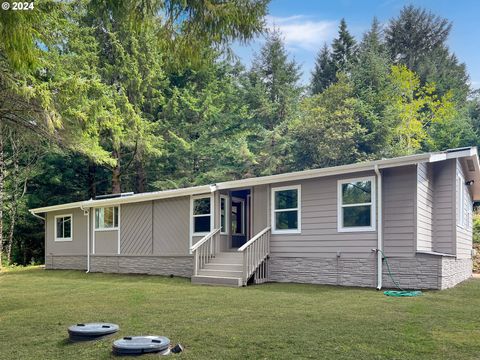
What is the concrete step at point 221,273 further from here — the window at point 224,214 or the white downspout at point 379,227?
the white downspout at point 379,227

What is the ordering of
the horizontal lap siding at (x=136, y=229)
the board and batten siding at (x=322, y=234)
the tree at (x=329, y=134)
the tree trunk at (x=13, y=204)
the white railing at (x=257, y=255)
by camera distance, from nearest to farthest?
the board and batten siding at (x=322, y=234) < the white railing at (x=257, y=255) < the horizontal lap siding at (x=136, y=229) < the tree trunk at (x=13, y=204) < the tree at (x=329, y=134)

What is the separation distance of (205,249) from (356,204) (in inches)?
157

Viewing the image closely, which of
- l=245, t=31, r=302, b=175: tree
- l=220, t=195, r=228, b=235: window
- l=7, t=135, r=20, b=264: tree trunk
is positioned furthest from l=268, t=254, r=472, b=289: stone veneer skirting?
l=7, t=135, r=20, b=264: tree trunk

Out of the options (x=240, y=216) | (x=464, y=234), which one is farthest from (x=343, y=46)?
(x=464, y=234)

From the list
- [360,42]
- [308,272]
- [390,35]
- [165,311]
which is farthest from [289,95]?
[165,311]

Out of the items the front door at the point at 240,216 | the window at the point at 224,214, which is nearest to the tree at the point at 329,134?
the front door at the point at 240,216

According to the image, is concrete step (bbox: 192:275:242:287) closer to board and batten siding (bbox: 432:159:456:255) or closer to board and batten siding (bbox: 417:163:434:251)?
board and batten siding (bbox: 417:163:434:251)

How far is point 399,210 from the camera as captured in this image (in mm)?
8828

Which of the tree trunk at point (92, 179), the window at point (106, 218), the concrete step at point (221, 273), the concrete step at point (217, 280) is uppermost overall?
the tree trunk at point (92, 179)

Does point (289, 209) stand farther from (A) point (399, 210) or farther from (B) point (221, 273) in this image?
(A) point (399, 210)

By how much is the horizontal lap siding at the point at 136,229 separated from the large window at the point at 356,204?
19.8 ft

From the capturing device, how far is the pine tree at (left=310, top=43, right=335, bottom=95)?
29328 mm

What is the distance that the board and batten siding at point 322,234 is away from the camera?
9172mm

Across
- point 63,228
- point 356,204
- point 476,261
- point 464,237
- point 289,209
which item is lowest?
point 476,261
